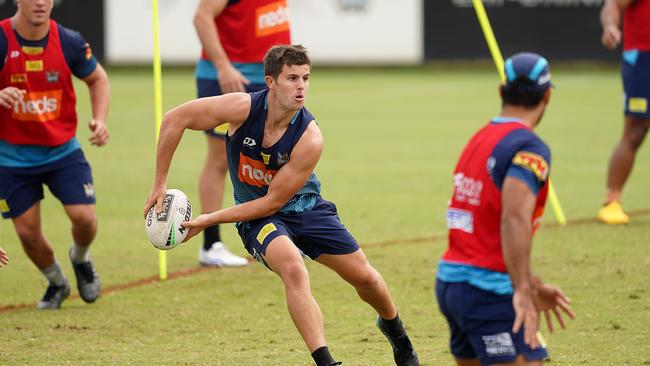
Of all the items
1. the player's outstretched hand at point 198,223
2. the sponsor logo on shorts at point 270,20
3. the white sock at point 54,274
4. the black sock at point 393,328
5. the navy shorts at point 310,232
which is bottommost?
the white sock at point 54,274

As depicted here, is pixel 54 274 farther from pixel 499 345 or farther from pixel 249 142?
pixel 499 345

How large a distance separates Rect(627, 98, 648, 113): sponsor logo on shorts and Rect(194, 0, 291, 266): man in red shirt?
11.6ft

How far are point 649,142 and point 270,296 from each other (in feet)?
33.9

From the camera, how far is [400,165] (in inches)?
611

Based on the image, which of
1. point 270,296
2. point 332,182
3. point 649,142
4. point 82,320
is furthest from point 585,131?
point 82,320

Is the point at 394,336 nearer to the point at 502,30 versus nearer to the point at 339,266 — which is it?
the point at 339,266

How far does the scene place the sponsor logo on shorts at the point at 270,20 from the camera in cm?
966

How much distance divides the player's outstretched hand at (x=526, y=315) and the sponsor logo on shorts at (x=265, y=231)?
1983 mm

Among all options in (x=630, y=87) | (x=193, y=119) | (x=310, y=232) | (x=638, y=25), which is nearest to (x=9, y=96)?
(x=193, y=119)

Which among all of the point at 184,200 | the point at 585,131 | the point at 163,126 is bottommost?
the point at 585,131

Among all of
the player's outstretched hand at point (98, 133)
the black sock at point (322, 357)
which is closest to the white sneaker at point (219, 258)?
the player's outstretched hand at point (98, 133)

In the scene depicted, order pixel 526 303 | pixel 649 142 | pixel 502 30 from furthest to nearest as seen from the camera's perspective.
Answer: pixel 502 30 < pixel 649 142 < pixel 526 303

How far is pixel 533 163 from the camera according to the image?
480 cm

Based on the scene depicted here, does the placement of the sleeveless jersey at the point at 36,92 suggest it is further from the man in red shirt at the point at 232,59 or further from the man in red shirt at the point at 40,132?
the man in red shirt at the point at 232,59
